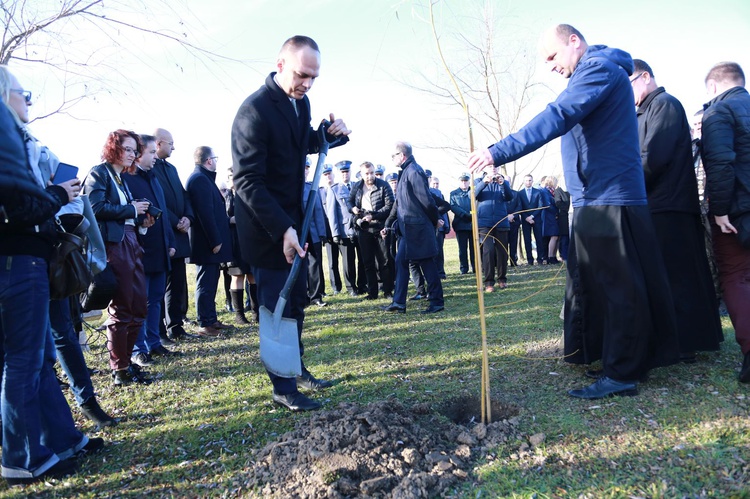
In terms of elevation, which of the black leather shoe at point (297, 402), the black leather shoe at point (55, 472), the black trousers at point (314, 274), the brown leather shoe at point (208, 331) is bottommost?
the black leather shoe at point (55, 472)

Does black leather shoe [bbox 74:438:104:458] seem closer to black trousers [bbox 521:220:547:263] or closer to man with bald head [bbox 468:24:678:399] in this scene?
man with bald head [bbox 468:24:678:399]

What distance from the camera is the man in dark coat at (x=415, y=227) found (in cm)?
738

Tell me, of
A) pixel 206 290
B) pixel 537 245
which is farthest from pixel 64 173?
pixel 537 245

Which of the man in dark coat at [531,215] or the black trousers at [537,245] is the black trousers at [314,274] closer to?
the man in dark coat at [531,215]

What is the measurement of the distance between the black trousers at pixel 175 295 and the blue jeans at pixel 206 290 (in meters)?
0.22

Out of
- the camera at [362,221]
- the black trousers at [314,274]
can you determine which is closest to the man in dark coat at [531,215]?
the camera at [362,221]

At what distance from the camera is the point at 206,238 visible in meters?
6.64

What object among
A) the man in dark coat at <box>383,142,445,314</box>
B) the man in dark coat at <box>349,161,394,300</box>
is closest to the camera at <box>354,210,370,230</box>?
the man in dark coat at <box>349,161,394,300</box>

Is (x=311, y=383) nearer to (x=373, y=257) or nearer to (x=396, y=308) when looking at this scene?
(x=396, y=308)

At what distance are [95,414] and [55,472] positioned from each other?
781mm

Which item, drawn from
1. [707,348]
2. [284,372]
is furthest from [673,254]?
[284,372]

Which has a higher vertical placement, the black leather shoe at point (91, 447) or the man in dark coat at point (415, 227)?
the man in dark coat at point (415, 227)

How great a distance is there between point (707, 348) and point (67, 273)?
4539mm

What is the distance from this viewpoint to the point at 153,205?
5.45 m
